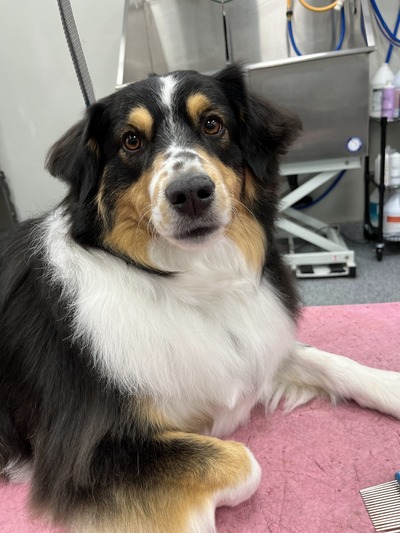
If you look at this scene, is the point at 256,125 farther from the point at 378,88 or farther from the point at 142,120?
the point at 378,88

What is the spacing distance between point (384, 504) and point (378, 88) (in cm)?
237

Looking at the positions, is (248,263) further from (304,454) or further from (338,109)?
(338,109)

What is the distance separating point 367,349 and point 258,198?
96 cm

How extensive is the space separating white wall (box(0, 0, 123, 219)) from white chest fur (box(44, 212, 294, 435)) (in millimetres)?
2242

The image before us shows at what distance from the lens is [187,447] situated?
3.83ft

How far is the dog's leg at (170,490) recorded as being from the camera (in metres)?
1.08

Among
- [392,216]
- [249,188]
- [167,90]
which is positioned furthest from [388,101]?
[167,90]

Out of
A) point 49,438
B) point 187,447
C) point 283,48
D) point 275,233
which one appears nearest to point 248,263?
point 275,233

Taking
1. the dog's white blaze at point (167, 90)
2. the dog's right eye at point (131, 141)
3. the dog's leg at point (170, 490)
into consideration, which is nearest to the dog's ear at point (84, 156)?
the dog's right eye at point (131, 141)

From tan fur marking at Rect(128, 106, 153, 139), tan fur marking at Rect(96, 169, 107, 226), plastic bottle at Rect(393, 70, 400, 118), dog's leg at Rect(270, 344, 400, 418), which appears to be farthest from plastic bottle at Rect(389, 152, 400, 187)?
tan fur marking at Rect(96, 169, 107, 226)

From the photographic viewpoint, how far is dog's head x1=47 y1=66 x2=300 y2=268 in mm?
1222

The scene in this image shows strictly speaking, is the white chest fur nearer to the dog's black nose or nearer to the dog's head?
the dog's head

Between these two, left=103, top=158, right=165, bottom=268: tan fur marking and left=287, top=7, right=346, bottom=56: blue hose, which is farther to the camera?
left=287, top=7, right=346, bottom=56: blue hose

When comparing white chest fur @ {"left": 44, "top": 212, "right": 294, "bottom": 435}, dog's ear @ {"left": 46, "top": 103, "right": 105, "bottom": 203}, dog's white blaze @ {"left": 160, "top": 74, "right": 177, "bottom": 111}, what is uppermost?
dog's white blaze @ {"left": 160, "top": 74, "right": 177, "bottom": 111}
